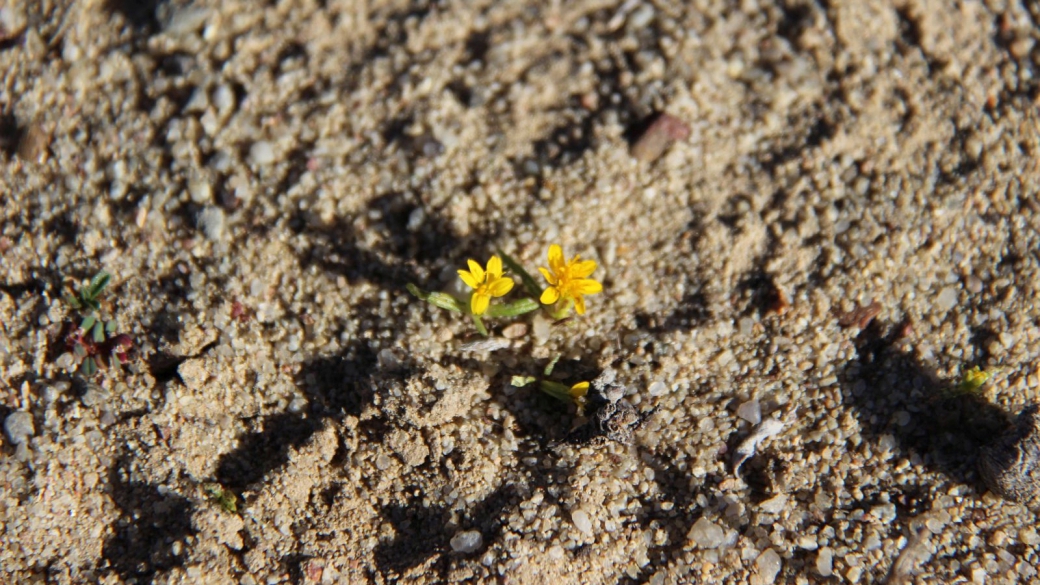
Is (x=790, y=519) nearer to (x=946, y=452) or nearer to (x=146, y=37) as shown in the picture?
(x=946, y=452)

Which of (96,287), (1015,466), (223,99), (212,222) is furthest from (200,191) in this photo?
(1015,466)

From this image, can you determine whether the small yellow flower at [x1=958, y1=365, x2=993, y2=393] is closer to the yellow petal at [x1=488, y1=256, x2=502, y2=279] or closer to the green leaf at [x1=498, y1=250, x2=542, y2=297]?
the green leaf at [x1=498, y1=250, x2=542, y2=297]

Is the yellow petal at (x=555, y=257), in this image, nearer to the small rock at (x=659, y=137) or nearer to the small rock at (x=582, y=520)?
the small rock at (x=659, y=137)

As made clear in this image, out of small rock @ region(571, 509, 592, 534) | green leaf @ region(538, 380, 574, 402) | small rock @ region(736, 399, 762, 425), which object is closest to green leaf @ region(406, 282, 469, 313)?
green leaf @ region(538, 380, 574, 402)

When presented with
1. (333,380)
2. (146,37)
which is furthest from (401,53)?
(333,380)

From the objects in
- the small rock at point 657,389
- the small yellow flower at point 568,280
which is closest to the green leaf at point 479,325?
the small yellow flower at point 568,280
